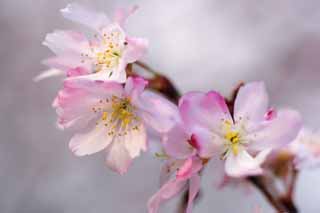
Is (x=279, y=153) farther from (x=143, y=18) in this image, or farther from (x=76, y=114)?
(x=143, y=18)

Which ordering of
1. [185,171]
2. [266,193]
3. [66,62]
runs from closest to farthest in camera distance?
1. [185,171]
2. [66,62]
3. [266,193]

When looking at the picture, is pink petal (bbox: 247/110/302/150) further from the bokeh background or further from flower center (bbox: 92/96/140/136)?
the bokeh background

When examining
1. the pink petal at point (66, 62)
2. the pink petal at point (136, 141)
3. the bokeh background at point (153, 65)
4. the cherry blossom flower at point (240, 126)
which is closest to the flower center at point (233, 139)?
the cherry blossom flower at point (240, 126)

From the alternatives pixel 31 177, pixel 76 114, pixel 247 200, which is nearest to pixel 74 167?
pixel 31 177

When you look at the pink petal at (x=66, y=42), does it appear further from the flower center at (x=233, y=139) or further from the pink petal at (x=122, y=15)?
the flower center at (x=233, y=139)

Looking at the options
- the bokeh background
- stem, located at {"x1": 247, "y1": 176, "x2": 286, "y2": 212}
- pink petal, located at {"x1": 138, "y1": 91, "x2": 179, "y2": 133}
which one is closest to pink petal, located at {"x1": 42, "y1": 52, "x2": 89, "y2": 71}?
pink petal, located at {"x1": 138, "y1": 91, "x2": 179, "y2": 133}

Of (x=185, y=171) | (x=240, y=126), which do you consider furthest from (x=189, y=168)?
(x=240, y=126)

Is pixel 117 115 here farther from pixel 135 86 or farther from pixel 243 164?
pixel 243 164
